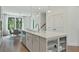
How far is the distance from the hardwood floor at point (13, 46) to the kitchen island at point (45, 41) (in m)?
0.09

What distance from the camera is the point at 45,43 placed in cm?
174

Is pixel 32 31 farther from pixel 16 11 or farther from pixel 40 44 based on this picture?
pixel 16 11

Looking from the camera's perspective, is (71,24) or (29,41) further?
(29,41)

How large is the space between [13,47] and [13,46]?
0.02 metres

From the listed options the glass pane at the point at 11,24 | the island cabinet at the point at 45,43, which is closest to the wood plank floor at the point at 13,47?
the island cabinet at the point at 45,43

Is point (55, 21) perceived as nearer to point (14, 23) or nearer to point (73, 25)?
point (73, 25)

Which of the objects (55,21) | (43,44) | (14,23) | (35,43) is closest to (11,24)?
(14,23)

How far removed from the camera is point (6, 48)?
1.75 meters

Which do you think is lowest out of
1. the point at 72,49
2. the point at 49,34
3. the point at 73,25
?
the point at 72,49

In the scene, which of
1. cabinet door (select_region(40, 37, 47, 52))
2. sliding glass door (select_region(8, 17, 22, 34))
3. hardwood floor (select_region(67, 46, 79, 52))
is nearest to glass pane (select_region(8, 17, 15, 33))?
sliding glass door (select_region(8, 17, 22, 34))

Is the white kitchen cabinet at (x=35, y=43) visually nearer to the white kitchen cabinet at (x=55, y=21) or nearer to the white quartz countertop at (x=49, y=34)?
the white quartz countertop at (x=49, y=34)

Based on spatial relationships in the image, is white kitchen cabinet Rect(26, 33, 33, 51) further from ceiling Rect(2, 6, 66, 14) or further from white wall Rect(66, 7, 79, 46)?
white wall Rect(66, 7, 79, 46)

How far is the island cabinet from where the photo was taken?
5.72ft
